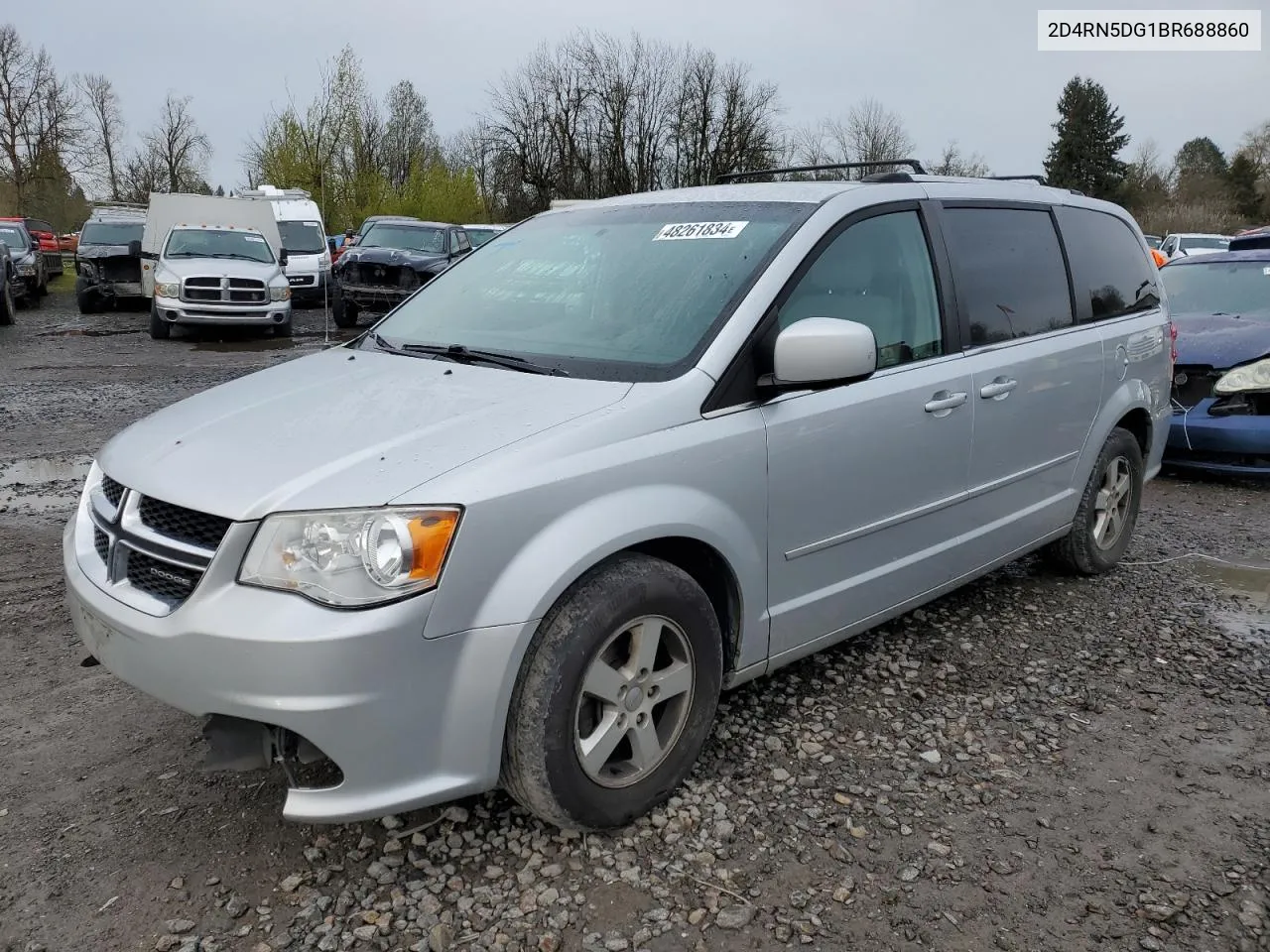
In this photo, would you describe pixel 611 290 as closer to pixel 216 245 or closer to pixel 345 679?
pixel 345 679

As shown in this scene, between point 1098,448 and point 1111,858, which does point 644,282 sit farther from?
point 1098,448

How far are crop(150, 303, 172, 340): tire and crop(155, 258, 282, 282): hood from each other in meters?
0.66

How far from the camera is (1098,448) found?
14.8 feet

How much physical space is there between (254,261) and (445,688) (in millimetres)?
15211

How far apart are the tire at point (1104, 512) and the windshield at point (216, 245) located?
14.4 meters

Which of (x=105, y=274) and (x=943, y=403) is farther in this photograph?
(x=105, y=274)

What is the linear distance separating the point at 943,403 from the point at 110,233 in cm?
2243

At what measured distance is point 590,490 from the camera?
2.47m

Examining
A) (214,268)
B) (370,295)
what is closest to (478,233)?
(370,295)

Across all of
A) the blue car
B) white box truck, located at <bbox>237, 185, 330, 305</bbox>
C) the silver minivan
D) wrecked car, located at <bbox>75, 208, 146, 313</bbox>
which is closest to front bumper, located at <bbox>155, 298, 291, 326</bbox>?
wrecked car, located at <bbox>75, 208, 146, 313</bbox>

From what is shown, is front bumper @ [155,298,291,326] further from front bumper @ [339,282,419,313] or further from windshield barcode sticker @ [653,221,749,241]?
windshield barcode sticker @ [653,221,749,241]

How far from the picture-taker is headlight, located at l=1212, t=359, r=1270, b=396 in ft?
21.4

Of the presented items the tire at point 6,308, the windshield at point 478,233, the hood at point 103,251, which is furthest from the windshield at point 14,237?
→ the windshield at point 478,233

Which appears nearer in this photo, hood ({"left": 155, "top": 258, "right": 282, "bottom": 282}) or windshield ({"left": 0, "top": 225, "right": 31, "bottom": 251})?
hood ({"left": 155, "top": 258, "right": 282, "bottom": 282})
